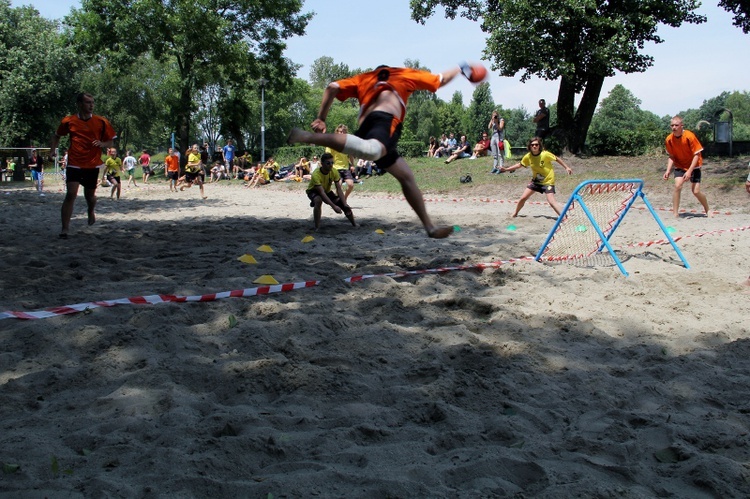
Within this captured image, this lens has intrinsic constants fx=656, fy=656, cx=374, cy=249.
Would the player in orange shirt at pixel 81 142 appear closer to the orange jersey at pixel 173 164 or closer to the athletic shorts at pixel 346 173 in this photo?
the athletic shorts at pixel 346 173

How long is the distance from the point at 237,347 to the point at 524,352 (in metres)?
1.95

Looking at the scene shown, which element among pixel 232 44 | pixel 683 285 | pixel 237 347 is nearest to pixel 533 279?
pixel 683 285

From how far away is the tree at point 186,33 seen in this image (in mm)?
34625

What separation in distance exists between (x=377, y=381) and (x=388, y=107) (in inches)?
101

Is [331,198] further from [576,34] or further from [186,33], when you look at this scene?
[186,33]

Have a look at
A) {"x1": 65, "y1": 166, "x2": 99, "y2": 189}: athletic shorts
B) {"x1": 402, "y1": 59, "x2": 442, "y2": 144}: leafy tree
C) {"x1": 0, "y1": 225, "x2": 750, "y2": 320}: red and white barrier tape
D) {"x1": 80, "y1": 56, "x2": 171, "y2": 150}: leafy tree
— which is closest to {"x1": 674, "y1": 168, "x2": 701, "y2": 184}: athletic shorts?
{"x1": 0, "y1": 225, "x2": 750, "y2": 320}: red and white barrier tape

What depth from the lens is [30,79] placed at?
4509 centimetres

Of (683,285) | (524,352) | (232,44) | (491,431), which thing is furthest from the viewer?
(232,44)

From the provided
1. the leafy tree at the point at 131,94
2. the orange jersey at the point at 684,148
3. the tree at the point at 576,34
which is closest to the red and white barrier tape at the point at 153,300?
the orange jersey at the point at 684,148

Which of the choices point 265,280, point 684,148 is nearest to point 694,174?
point 684,148

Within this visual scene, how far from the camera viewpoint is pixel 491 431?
3277 millimetres

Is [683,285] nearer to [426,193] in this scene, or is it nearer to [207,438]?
[207,438]

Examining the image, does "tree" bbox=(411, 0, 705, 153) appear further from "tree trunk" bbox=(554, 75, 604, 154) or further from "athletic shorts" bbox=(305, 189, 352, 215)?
"athletic shorts" bbox=(305, 189, 352, 215)

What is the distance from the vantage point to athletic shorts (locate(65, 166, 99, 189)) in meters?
9.55
